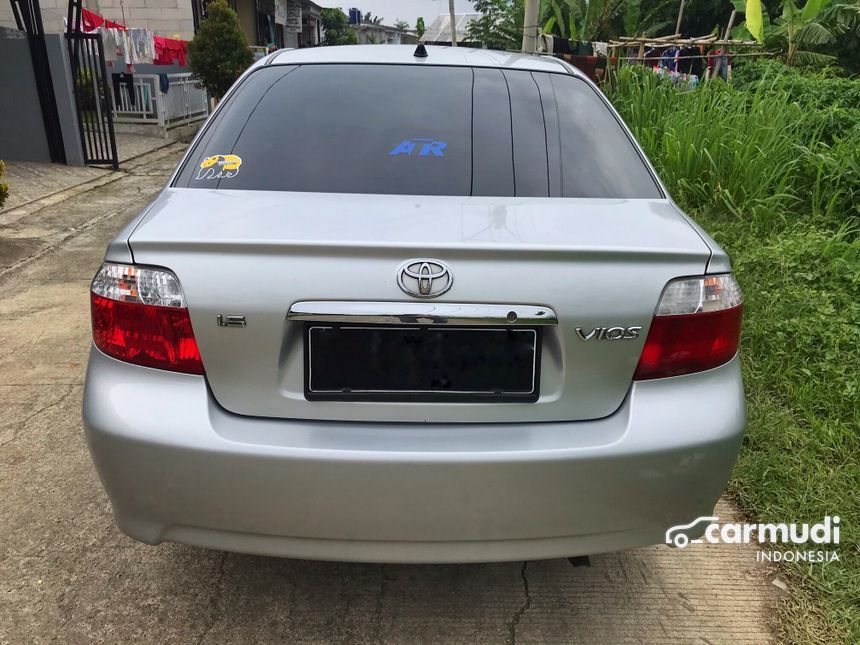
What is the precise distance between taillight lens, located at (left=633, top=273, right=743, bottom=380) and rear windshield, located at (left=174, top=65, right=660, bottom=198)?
52 centimetres

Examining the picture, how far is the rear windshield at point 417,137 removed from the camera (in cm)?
212

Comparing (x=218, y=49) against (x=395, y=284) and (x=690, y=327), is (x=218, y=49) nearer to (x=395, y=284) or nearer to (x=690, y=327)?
(x=395, y=284)

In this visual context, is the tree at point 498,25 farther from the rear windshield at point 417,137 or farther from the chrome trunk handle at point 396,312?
the chrome trunk handle at point 396,312

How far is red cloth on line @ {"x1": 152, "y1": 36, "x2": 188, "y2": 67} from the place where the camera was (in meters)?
16.0

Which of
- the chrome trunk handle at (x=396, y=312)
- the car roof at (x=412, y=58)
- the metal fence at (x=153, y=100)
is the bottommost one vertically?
the metal fence at (x=153, y=100)

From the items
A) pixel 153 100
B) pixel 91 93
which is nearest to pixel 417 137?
pixel 91 93

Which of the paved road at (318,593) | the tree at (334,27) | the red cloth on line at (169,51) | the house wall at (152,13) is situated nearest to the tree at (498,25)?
the red cloth on line at (169,51)

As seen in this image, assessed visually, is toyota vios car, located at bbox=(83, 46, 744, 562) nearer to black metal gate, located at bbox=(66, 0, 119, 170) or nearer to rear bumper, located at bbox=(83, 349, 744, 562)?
rear bumper, located at bbox=(83, 349, 744, 562)

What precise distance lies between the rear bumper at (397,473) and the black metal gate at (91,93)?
9792 mm

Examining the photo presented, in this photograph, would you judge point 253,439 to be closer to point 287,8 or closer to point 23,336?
point 23,336

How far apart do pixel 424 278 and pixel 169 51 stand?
1746 cm

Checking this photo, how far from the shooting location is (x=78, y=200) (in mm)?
8359

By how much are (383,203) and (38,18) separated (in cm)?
1010

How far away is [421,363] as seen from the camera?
1.65 metres
